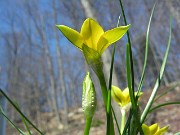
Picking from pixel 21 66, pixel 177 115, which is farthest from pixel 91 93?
pixel 21 66

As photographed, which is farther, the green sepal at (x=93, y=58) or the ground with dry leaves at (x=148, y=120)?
the ground with dry leaves at (x=148, y=120)

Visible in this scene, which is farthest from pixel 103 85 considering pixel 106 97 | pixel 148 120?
pixel 148 120

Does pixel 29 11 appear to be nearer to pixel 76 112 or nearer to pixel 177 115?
pixel 76 112

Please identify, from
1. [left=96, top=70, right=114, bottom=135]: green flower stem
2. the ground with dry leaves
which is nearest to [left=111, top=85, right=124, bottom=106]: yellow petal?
[left=96, top=70, right=114, bottom=135]: green flower stem

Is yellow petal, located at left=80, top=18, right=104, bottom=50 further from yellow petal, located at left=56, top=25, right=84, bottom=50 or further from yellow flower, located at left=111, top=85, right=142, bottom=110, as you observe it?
yellow flower, located at left=111, top=85, right=142, bottom=110

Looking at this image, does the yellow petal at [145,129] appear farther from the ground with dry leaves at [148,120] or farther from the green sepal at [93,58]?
the ground with dry leaves at [148,120]

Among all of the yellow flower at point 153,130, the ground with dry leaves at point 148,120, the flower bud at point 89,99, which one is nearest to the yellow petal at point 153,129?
the yellow flower at point 153,130

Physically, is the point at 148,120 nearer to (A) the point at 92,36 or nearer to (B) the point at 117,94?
(B) the point at 117,94
